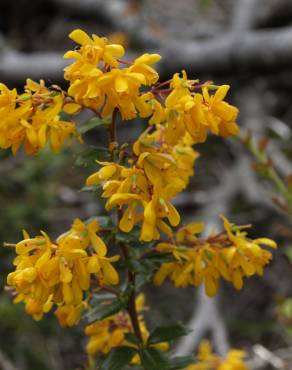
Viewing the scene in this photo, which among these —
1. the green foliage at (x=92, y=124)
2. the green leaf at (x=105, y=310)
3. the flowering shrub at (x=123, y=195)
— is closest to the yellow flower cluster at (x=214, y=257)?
the flowering shrub at (x=123, y=195)

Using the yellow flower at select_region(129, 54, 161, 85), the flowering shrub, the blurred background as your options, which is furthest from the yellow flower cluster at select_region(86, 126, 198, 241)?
the blurred background

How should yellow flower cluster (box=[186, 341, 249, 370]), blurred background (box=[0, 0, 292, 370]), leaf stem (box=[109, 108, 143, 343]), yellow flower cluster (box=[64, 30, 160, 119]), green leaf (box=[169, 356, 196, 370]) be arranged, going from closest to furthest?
1. yellow flower cluster (box=[64, 30, 160, 119])
2. leaf stem (box=[109, 108, 143, 343])
3. green leaf (box=[169, 356, 196, 370])
4. yellow flower cluster (box=[186, 341, 249, 370])
5. blurred background (box=[0, 0, 292, 370])

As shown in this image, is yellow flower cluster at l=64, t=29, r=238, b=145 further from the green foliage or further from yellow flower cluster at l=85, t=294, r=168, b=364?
yellow flower cluster at l=85, t=294, r=168, b=364

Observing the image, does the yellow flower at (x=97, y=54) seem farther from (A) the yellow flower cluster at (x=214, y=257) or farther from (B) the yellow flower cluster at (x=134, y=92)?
(A) the yellow flower cluster at (x=214, y=257)

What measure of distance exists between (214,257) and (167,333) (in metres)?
0.18

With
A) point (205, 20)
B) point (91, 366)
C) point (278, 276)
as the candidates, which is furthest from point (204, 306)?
point (205, 20)

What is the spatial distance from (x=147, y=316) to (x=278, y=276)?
701 millimetres

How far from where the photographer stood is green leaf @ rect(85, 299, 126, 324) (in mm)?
1102

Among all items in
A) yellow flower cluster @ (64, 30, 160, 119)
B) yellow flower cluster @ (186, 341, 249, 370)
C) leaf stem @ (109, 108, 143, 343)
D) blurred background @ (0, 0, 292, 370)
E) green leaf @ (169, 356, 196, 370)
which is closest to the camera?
yellow flower cluster @ (64, 30, 160, 119)

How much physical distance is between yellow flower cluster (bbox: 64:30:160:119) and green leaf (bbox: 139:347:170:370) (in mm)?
460

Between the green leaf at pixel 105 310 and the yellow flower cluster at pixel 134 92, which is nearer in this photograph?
the yellow flower cluster at pixel 134 92

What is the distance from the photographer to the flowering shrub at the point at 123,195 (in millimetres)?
978

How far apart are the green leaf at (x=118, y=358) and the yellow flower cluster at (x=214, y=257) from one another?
0.16 meters

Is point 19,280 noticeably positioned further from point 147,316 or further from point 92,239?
point 147,316
